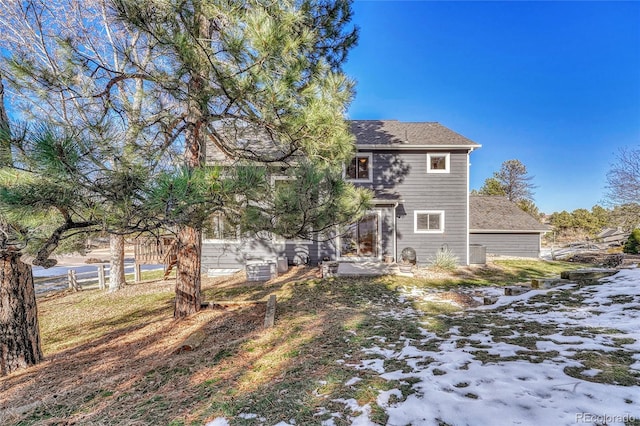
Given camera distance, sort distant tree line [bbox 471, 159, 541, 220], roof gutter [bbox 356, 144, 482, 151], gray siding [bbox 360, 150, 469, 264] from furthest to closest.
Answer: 1. distant tree line [bbox 471, 159, 541, 220]
2. gray siding [bbox 360, 150, 469, 264]
3. roof gutter [bbox 356, 144, 482, 151]

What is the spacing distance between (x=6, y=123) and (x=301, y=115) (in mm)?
2905

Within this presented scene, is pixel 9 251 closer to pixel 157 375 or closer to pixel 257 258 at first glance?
pixel 157 375

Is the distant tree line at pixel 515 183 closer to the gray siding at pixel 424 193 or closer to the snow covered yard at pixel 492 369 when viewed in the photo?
the gray siding at pixel 424 193

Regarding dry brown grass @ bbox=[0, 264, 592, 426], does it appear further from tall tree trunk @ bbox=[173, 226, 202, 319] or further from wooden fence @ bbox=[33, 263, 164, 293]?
wooden fence @ bbox=[33, 263, 164, 293]

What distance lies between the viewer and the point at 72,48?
3676mm

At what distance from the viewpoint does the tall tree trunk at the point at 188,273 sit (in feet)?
16.3

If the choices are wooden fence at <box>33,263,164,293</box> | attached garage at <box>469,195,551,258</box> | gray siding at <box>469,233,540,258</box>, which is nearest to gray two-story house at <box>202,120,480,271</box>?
wooden fence at <box>33,263,164,293</box>

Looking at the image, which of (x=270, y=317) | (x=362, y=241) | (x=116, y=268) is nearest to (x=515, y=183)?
(x=362, y=241)

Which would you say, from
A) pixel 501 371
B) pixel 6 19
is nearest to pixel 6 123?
pixel 501 371

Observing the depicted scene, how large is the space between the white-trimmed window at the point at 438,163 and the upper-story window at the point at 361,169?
254 centimetres

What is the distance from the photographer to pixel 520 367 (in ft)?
8.78

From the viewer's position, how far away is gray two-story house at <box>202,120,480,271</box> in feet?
36.7

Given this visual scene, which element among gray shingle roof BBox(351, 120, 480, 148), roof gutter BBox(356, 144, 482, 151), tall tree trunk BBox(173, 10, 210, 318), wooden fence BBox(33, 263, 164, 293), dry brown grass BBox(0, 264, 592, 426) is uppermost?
gray shingle roof BBox(351, 120, 480, 148)

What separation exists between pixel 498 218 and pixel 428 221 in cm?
730
